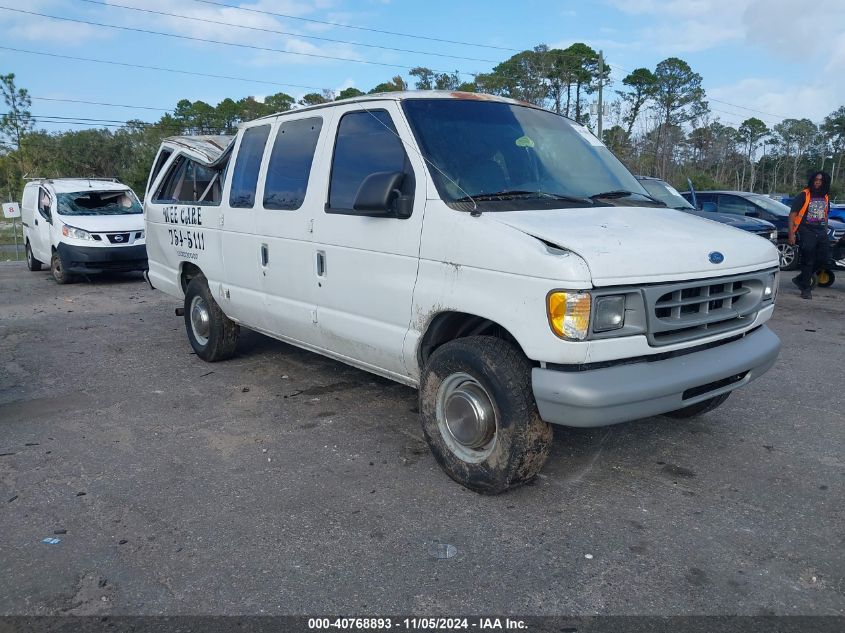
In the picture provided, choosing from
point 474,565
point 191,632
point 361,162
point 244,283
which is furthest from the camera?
point 244,283

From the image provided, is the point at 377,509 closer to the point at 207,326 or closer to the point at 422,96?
the point at 422,96

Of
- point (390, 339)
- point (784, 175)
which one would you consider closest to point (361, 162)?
point (390, 339)

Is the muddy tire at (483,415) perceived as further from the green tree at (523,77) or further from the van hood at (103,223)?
the green tree at (523,77)

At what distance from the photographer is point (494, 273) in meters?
3.33

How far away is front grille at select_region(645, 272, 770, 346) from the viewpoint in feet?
10.6

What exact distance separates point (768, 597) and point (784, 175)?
7525 cm

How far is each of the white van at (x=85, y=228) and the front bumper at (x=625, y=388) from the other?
38.4 feet

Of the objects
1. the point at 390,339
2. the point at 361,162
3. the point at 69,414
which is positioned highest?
the point at 361,162

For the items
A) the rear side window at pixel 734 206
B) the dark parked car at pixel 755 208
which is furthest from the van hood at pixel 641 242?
the rear side window at pixel 734 206

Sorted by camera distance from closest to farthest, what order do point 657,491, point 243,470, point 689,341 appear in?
point 689,341, point 657,491, point 243,470

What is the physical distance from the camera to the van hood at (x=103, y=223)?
1270 cm

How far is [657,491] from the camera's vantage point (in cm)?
373

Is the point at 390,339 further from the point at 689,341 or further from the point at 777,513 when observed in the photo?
the point at 777,513

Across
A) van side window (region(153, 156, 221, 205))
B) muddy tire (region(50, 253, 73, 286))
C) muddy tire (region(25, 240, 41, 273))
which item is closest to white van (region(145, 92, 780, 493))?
van side window (region(153, 156, 221, 205))
